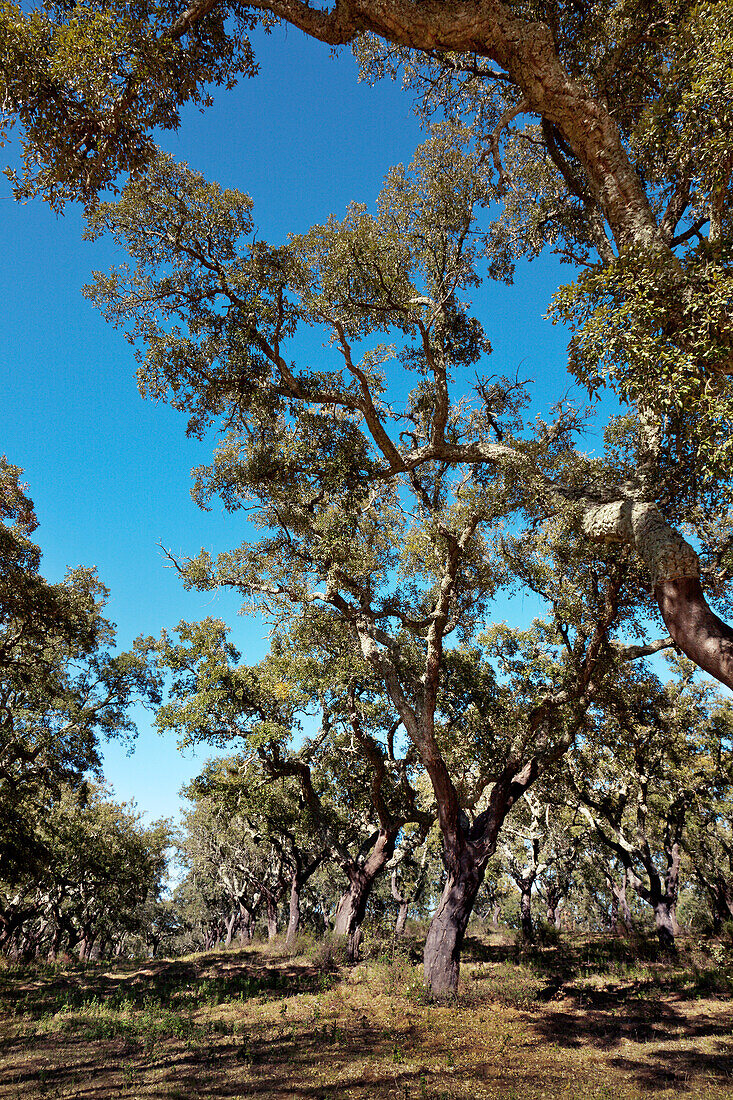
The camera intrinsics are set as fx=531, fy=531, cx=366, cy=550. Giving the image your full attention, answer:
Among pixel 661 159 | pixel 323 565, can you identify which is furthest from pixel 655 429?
pixel 323 565

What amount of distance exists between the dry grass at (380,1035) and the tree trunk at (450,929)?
1.44ft

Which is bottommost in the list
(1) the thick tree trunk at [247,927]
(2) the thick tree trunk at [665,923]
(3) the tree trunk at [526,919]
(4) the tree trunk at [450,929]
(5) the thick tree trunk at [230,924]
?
(5) the thick tree trunk at [230,924]

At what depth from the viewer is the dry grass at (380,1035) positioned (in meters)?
6.82

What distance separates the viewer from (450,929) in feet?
39.2

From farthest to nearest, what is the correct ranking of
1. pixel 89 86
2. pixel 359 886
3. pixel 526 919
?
pixel 526 919, pixel 359 886, pixel 89 86

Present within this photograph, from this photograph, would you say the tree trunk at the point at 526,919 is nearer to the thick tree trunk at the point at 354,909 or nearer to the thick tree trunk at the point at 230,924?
the thick tree trunk at the point at 354,909

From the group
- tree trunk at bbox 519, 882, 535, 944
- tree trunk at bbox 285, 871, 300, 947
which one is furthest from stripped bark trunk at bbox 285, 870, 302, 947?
tree trunk at bbox 519, 882, 535, 944

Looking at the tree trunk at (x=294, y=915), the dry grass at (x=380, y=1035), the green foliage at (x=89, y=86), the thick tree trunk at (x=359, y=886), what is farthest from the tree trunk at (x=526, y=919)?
the green foliage at (x=89, y=86)

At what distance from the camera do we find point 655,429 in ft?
23.9

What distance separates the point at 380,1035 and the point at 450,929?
324 cm

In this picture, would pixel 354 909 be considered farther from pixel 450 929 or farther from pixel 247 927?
pixel 247 927

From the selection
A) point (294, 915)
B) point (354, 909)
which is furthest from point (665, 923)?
point (294, 915)

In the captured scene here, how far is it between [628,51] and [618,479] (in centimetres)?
609

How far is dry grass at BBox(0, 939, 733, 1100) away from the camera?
22.4 ft
